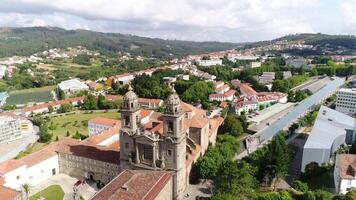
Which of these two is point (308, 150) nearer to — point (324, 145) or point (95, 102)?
point (324, 145)

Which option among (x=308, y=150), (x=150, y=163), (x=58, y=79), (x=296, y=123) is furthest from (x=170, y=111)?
(x=58, y=79)

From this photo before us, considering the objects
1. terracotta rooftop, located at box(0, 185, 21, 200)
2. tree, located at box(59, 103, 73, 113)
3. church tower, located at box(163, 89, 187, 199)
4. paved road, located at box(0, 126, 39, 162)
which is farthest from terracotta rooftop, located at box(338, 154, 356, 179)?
tree, located at box(59, 103, 73, 113)

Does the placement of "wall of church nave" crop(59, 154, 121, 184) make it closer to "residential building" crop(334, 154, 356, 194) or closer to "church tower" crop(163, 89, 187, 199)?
"church tower" crop(163, 89, 187, 199)

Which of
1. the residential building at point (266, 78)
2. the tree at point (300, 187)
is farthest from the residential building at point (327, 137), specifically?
the residential building at point (266, 78)

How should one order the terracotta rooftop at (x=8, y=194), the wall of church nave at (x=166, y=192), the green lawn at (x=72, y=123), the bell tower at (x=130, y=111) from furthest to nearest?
the green lawn at (x=72, y=123) < the bell tower at (x=130, y=111) < the terracotta rooftop at (x=8, y=194) < the wall of church nave at (x=166, y=192)

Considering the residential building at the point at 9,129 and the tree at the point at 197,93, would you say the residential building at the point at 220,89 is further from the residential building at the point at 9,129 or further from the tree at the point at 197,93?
the residential building at the point at 9,129

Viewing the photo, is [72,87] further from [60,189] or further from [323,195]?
[323,195]
